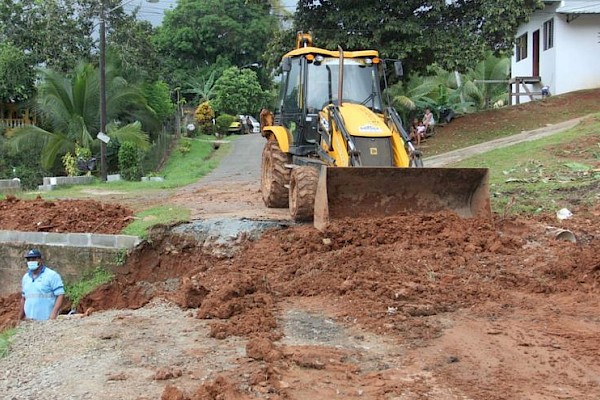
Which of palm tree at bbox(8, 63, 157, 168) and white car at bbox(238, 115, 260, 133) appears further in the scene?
white car at bbox(238, 115, 260, 133)

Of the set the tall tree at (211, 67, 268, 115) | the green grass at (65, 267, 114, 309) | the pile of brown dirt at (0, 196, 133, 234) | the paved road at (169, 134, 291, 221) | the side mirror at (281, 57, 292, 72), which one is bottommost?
the green grass at (65, 267, 114, 309)

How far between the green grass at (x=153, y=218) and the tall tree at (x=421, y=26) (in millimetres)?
9745

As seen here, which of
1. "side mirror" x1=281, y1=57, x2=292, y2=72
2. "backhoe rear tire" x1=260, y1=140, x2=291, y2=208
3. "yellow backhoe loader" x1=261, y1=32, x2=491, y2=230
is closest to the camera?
"yellow backhoe loader" x1=261, y1=32, x2=491, y2=230

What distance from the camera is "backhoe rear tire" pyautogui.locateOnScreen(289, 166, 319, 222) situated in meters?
9.69

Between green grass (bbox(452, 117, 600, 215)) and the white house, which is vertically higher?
the white house

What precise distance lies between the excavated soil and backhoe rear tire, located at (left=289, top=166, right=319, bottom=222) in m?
0.25

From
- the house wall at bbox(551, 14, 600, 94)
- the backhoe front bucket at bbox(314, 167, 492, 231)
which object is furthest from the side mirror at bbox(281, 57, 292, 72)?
the house wall at bbox(551, 14, 600, 94)

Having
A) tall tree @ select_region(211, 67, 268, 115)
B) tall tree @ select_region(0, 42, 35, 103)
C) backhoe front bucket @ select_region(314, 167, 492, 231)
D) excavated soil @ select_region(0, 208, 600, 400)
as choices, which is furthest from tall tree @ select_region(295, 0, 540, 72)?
tall tree @ select_region(211, 67, 268, 115)

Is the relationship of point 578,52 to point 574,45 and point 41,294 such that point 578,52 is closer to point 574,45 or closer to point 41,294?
point 574,45

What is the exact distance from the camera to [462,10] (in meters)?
21.0

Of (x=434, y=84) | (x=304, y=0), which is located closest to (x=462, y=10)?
(x=304, y=0)

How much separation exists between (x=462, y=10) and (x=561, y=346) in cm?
1766

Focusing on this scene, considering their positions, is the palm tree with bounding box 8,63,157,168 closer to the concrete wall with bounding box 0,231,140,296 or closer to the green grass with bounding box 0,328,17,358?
the concrete wall with bounding box 0,231,140,296

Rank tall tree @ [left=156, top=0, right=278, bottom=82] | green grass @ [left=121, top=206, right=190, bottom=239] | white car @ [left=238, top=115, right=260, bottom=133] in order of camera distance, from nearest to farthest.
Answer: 1. green grass @ [left=121, top=206, right=190, bottom=239]
2. white car @ [left=238, top=115, right=260, bottom=133]
3. tall tree @ [left=156, top=0, right=278, bottom=82]
